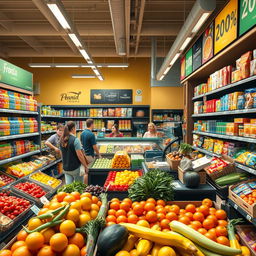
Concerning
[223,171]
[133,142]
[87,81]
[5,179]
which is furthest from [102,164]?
[87,81]

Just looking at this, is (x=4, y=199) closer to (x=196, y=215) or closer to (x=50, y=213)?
(x=50, y=213)

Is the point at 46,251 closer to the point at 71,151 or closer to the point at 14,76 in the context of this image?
the point at 71,151

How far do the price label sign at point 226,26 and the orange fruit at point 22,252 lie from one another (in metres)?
3.69

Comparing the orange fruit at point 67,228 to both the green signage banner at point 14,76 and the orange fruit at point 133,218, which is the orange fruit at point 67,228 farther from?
the green signage banner at point 14,76

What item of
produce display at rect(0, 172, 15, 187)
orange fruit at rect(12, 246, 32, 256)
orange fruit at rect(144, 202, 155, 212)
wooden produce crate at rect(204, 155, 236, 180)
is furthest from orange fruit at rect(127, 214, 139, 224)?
produce display at rect(0, 172, 15, 187)

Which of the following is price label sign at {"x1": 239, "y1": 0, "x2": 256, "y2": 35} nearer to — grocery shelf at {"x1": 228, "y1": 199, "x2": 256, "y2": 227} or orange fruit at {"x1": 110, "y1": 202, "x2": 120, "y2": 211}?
grocery shelf at {"x1": 228, "y1": 199, "x2": 256, "y2": 227}

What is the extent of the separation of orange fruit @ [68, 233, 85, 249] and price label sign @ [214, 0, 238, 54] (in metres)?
3.42

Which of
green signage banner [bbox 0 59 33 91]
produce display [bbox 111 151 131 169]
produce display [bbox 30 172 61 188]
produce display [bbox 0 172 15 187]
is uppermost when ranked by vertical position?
green signage banner [bbox 0 59 33 91]

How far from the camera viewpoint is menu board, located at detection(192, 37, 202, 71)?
17.5 ft

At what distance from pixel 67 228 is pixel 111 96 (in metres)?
10.1

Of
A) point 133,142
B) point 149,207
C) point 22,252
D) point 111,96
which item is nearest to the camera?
point 22,252

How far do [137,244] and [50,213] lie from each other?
63cm

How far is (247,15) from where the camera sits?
3148mm

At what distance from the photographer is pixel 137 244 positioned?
5.19 ft
